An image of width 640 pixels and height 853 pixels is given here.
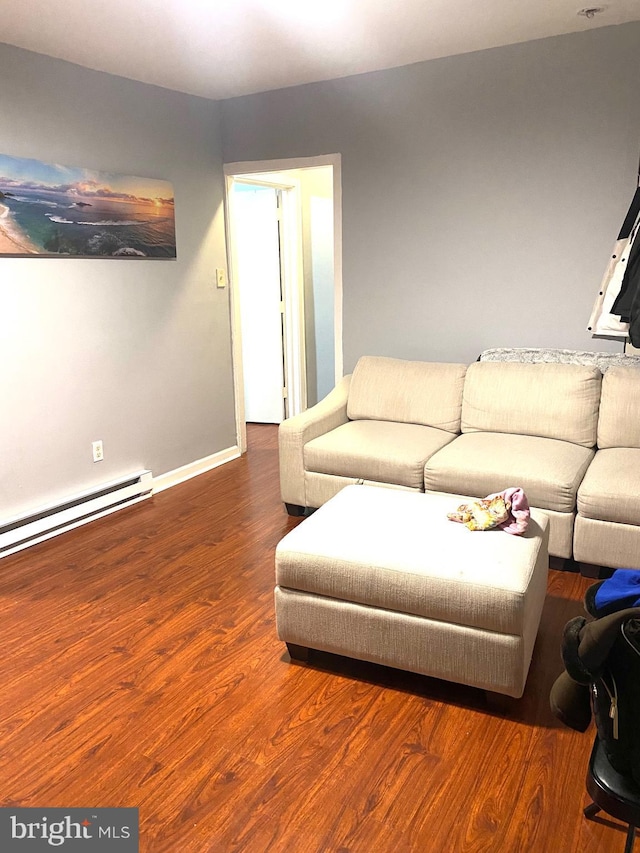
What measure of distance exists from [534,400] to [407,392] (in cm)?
72

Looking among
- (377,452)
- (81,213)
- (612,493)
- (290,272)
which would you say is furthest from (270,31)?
(612,493)

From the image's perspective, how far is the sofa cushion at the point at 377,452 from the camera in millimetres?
3381

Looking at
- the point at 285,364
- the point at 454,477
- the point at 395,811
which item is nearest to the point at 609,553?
the point at 454,477

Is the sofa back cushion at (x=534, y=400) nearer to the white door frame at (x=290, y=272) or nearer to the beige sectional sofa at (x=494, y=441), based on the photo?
the beige sectional sofa at (x=494, y=441)

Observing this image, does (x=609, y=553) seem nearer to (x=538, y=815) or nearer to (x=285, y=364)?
(x=538, y=815)

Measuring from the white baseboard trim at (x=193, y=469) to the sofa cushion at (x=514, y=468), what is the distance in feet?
5.95

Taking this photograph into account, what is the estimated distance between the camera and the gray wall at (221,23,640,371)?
3.60m

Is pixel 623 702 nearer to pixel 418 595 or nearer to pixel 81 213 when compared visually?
pixel 418 595

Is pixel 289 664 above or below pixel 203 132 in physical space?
below

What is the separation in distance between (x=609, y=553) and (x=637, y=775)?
5.83ft

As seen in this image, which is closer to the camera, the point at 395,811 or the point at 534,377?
the point at 395,811

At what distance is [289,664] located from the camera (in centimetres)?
243

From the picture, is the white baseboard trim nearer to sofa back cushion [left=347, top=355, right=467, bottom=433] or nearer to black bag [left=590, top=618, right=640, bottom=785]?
sofa back cushion [left=347, top=355, right=467, bottom=433]

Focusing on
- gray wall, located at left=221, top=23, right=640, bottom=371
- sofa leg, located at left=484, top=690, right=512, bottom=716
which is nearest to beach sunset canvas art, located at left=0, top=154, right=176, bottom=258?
gray wall, located at left=221, top=23, right=640, bottom=371
